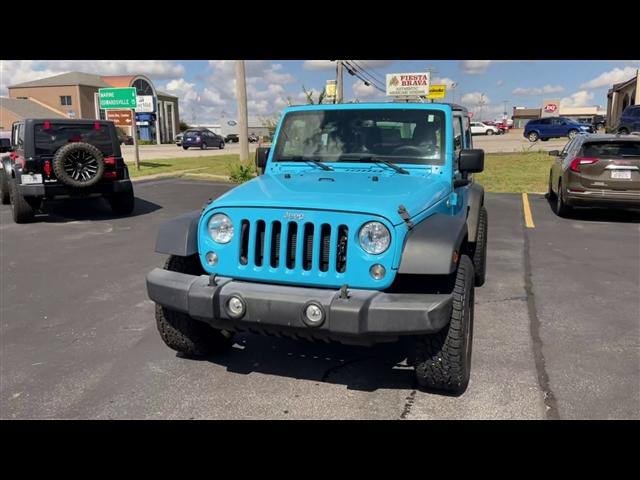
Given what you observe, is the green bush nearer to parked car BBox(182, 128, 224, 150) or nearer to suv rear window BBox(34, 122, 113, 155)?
suv rear window BBox(34, 122, 113, 155)

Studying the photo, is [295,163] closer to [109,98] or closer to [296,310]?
[296,310]

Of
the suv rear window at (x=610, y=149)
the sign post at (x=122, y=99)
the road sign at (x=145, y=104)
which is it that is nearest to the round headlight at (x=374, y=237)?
the suv rear window at (x=610, y=149)

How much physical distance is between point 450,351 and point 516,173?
50.9 ft

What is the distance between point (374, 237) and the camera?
3.21 m

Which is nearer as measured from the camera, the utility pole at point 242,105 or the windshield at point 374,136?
the windshield at point 374,136

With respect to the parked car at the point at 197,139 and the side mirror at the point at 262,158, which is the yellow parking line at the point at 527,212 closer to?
the side mirror at the point at 262,158

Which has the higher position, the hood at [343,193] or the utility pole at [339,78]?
the utility pole at [339,78]

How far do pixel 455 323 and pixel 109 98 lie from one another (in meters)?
19.9

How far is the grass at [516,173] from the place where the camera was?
14742 mm

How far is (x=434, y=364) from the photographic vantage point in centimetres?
334

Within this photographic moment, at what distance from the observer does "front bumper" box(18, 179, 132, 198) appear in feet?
30.9

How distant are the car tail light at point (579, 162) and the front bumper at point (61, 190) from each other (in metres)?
8.20

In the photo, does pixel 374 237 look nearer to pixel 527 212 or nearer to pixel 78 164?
pixel 78 164
